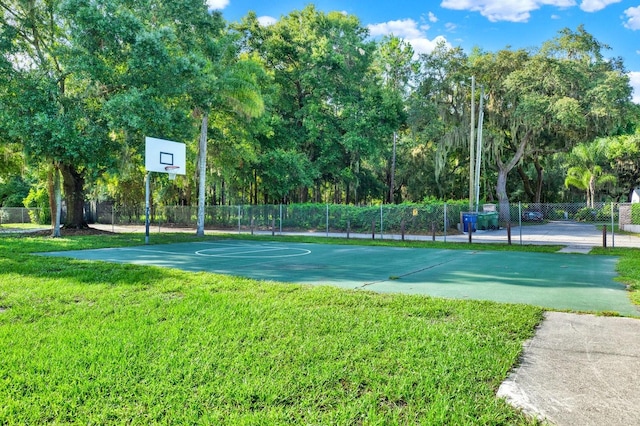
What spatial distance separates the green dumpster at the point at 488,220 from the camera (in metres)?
21.3

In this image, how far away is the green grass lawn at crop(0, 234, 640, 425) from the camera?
2549 mm

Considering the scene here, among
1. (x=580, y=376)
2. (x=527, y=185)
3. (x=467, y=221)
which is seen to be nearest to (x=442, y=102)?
(x=467, y=221)

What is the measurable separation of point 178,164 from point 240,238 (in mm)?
4082

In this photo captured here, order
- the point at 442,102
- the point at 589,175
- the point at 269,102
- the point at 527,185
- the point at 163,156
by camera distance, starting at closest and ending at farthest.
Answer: the point at 163,156, the point at 269,102, the point at 442,102, the point at 589,175, the point at 527,185

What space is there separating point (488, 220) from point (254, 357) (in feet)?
69.7

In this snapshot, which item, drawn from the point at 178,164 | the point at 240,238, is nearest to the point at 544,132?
the point at 240,238

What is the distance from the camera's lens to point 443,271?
8445 millimetres

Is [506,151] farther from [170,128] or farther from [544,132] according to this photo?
[170,128]

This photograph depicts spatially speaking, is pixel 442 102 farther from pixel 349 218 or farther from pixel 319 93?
pixel 349 218

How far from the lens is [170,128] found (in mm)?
15195

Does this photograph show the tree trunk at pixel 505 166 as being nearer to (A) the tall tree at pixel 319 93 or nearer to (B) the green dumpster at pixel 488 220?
(B) the green dumpster at pixel 488 220

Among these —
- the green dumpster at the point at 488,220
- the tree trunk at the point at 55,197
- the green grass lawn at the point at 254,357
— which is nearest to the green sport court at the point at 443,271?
the green grass lawn at the point at 254,357

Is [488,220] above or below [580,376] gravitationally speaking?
above

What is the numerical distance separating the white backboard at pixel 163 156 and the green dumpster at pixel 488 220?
14.2m
